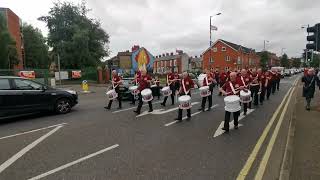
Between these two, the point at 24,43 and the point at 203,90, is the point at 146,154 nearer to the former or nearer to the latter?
the point at 203,90

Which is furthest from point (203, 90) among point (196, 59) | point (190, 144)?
point (196, 59)

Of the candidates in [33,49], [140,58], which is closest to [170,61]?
[33,49]

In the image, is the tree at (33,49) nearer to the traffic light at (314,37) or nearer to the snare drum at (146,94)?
the snare drum at (146,94)

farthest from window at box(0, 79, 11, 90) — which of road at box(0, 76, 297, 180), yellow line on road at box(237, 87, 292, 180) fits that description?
yellow line on road at box(237, 87, 292, 180)

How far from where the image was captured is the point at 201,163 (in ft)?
19.1

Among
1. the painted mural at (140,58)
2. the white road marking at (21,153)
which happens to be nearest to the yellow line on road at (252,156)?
the white road marking at (21,153)

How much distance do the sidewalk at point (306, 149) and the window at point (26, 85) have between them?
9021 millimetres

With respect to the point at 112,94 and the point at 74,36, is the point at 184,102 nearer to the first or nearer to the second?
the point at 112,94

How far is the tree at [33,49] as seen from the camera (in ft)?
257

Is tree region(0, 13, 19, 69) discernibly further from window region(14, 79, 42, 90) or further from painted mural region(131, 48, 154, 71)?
window region(14, 79, 42, 90)

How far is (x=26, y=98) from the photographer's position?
11.1 metres

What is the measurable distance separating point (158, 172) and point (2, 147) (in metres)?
4.20

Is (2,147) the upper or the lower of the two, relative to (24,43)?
lower

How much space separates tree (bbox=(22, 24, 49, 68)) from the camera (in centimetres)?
7819
